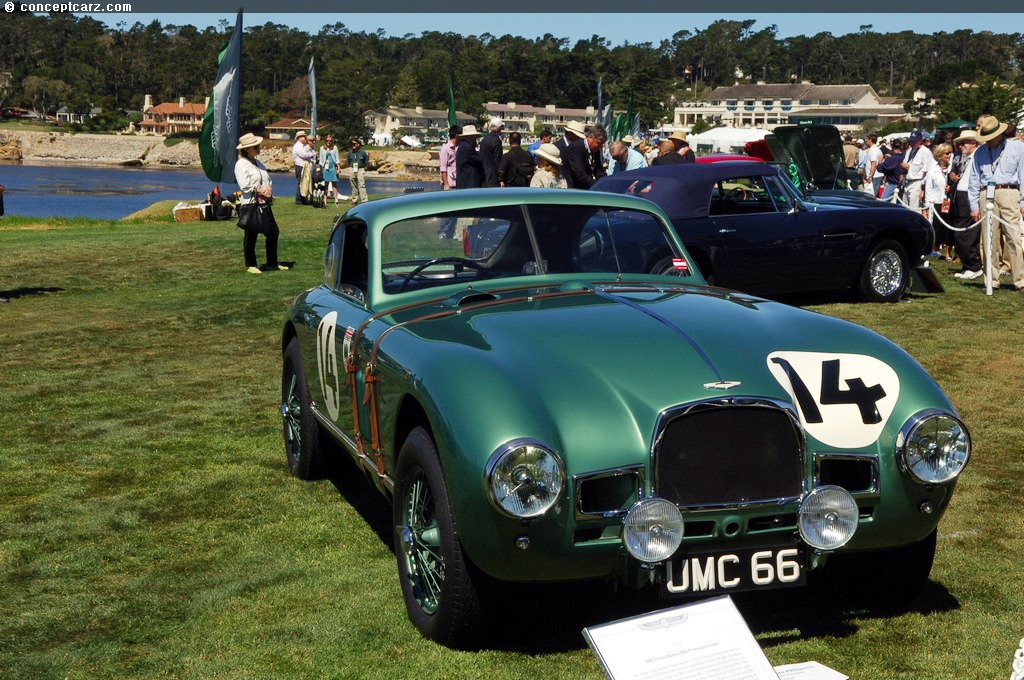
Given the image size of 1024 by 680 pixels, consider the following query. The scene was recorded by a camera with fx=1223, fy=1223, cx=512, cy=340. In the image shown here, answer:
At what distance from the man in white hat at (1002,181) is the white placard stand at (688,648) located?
11665 mm

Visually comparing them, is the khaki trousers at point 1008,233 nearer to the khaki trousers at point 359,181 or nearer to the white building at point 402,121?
the khaki trousers at point 359,181

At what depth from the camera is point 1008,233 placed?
1459 centimetres

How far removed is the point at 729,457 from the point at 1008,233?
1181 cm

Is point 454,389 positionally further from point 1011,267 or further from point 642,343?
point 1011,267

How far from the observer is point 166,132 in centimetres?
16775

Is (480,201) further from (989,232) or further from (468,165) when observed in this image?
(468,165)

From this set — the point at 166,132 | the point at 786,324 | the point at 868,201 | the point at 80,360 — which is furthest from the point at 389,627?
the point at 166,132

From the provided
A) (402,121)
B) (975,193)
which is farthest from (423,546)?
(402,121)

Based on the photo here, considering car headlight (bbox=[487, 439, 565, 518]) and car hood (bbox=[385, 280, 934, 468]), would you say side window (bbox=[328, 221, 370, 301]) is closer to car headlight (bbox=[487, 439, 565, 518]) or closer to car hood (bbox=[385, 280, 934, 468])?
car hood (bbox=[385, 280, 934, 468])

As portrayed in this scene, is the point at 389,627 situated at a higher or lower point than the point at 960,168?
lower

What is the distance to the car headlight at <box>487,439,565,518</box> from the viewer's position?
393 cm

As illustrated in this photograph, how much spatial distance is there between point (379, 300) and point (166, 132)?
561 feet

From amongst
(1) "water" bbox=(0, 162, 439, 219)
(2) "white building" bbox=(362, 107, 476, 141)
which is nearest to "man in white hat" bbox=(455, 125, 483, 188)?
(1) "water" bbox=(0, 162, 439, 219)

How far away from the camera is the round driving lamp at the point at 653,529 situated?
3936 mm
